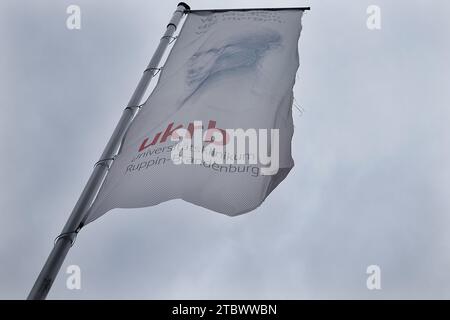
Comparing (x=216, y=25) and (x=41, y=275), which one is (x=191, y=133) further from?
(x=216, y=25)

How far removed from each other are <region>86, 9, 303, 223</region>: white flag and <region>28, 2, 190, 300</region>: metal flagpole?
134 millimetres

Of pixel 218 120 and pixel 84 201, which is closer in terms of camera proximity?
pixel 84 201

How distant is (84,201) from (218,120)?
1.94 metres

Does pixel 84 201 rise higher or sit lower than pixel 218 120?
lower

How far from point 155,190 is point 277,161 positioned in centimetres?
146

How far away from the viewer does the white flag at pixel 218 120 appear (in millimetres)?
6223

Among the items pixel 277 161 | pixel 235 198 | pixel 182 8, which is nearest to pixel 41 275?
pixel 235 198

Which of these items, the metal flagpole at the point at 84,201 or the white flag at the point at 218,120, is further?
the white flag at the point at 218,120

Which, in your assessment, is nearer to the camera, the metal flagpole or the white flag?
the metal flagpole

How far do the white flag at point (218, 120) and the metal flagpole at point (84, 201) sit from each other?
13 cm

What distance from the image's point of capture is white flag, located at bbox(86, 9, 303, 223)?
6.22 metres

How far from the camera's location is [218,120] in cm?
712
